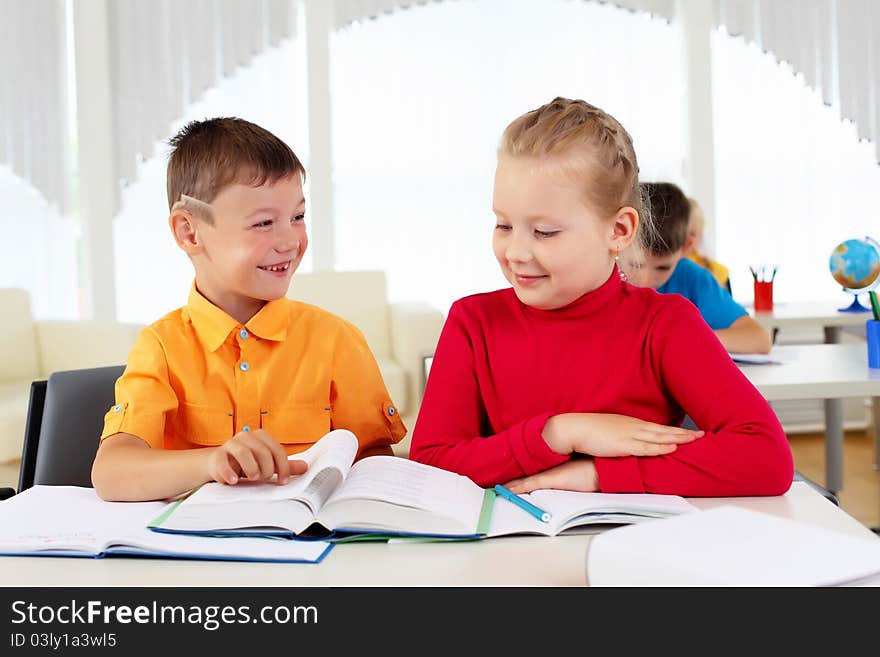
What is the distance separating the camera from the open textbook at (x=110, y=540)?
94 cm

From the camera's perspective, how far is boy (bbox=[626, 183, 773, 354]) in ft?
8.60

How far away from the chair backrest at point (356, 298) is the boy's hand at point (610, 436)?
121 inches

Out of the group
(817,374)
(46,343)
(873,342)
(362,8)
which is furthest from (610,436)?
(362,8)

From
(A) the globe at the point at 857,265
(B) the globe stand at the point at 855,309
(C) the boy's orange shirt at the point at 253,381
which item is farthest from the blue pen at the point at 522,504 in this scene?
(B) the globe stand at the point at 855,309

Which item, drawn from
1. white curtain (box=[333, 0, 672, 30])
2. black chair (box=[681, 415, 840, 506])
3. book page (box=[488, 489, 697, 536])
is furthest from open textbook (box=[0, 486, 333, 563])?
white curtain (box=[333, 0, 672, 30])

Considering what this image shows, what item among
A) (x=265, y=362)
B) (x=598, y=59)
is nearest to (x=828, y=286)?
(x=598, y=59)

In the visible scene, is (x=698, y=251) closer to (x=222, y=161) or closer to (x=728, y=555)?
(x=222, y=161)

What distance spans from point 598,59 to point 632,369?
14.2 feet

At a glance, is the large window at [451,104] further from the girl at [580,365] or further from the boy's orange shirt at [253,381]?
the girl at [580,365]

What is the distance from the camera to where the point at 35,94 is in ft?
16.7

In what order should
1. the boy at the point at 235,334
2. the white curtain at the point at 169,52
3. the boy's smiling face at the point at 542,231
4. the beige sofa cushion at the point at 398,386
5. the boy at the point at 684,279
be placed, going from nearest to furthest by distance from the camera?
1. the boy's smiling face at the point at 542,231
2. the boy at the point at 235,334
3. the boy at the point at 684,279
4. the beige sofa cushion at the point at 398,386
5. the white curtain at the point at 169,52

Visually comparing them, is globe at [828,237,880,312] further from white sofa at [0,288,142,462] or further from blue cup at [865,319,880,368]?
white sofa at [0,288,142,462]

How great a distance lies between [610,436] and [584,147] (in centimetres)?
38
